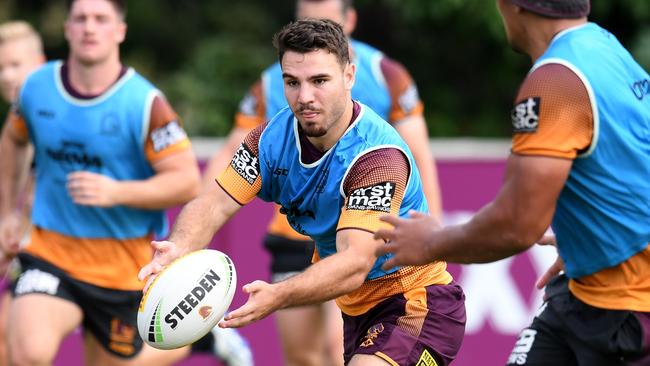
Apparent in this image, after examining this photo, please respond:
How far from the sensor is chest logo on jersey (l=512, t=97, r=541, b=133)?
4262mm

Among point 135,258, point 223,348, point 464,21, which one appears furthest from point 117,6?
point 464,21

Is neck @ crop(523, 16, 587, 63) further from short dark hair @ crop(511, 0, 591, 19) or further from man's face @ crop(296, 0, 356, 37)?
man's face @ crop(296, 0, 356, 37)

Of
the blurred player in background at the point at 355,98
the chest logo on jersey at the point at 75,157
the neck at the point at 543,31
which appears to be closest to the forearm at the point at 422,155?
the blurred player in background at the point at 355,98

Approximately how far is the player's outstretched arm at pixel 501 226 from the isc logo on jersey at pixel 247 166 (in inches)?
42.0

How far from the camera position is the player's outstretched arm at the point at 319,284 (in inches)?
180

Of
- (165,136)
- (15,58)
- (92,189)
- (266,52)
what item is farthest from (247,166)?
(266,52)

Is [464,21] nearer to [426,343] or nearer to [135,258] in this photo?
[135,258]

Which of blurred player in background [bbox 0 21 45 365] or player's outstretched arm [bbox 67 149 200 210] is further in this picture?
blurred player in background [bbox 0 21 45 365]

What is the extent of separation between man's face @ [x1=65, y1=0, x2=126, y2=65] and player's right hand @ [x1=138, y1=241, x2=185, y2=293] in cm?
245

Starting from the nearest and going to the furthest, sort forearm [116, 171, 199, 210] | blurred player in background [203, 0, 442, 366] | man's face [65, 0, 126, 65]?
1. forearm [116, 171, 199, 210]
2. man's face [65, 0, 126, 65]
3. blurred player in background [203, 0, 442, 366]

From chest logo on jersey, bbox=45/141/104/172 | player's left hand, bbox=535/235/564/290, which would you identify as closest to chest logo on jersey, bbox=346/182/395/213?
player's left hand, bbox=535/235/564/290

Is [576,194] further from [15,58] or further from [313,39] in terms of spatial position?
[15,58]

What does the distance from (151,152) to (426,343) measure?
2.61m

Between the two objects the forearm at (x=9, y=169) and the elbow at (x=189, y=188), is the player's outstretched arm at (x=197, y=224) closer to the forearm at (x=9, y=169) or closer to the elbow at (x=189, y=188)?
the elbow at (x=189, y=188)
